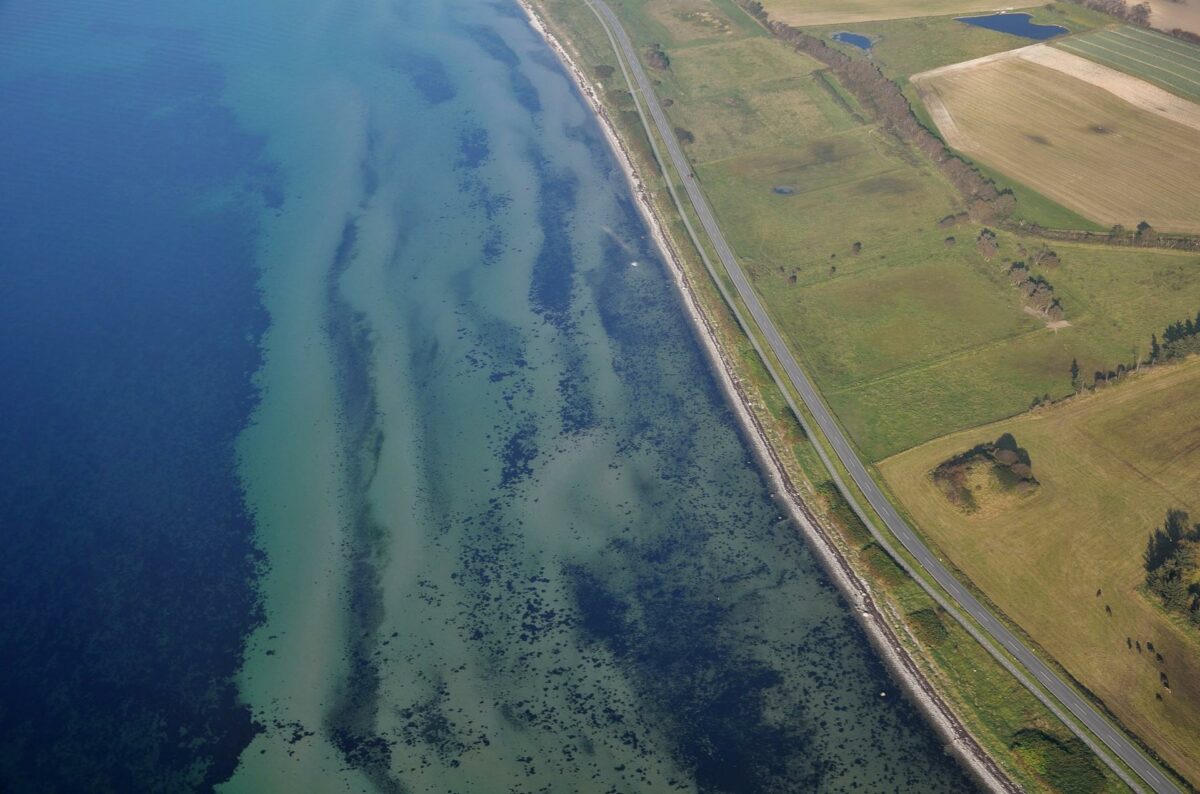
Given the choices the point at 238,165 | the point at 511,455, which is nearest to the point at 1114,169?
the point at 511,455

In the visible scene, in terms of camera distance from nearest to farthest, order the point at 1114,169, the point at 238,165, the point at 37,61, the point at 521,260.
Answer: the point at 521,260
the point at 1114,169
the point at 238,165
the point at 37,61

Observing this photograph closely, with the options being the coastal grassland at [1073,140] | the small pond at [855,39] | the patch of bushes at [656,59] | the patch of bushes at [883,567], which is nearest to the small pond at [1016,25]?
the coastal grassland at [1073,140]

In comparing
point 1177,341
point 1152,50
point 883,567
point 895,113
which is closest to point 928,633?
point 883,567

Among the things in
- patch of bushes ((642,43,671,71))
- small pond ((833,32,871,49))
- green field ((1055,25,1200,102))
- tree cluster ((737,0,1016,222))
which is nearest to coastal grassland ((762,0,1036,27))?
tree cluster ((737,0,1016,222))

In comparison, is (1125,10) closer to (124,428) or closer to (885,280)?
(885,280)

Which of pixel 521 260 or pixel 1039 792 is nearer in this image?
pixel 1039 792

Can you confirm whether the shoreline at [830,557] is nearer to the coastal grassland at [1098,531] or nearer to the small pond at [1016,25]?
the coastal grassland at [1098,531]

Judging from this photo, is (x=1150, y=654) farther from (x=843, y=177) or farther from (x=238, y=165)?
(x=238, y=165)

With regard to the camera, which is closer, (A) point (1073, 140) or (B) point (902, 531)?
(B) point (902, 531)

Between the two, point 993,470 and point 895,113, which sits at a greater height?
point 895,113
